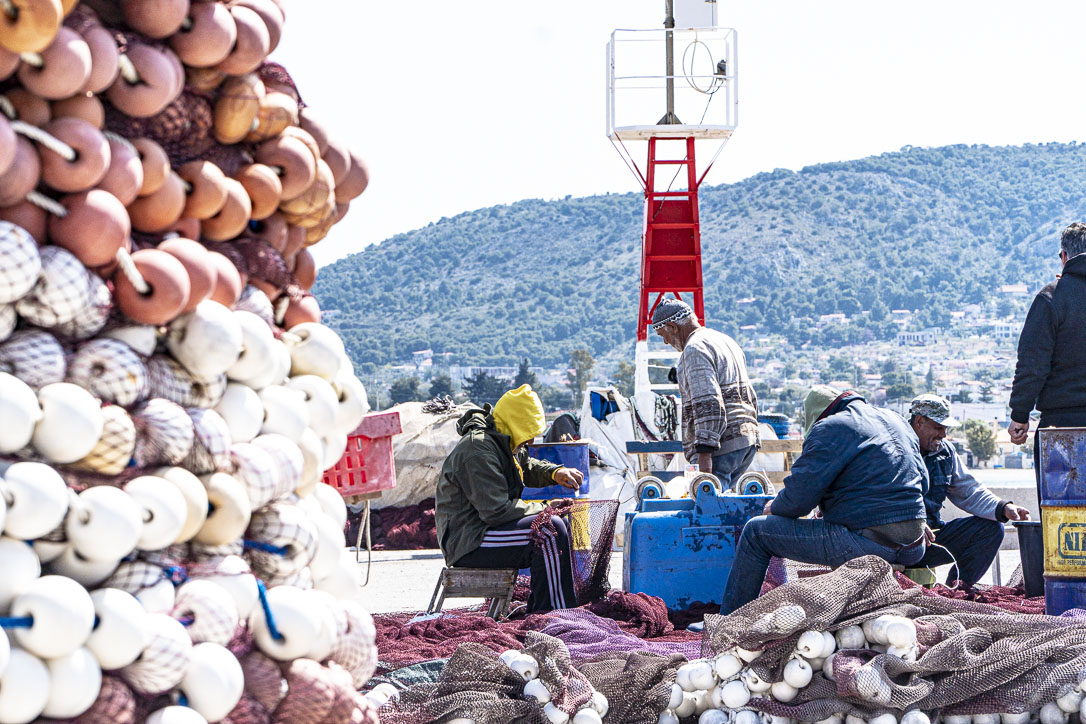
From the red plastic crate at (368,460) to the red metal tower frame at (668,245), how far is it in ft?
35.1

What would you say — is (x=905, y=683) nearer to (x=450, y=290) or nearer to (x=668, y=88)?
(x=668, y=88)

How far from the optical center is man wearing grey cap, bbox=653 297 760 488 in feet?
24.3

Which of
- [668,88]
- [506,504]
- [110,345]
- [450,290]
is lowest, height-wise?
[506,504]

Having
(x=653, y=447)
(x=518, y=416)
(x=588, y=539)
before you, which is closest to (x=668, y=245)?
(x=653, y=447)

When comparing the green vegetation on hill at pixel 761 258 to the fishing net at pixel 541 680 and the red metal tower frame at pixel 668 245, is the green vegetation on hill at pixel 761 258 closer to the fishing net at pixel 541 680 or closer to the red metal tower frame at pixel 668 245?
the red metal tower frame at pixel 668 245

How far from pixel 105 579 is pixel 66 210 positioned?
2.91ft

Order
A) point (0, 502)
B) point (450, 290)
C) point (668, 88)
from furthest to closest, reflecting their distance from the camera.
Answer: point (450, 290)
point (668, 88)
point (0, 502)

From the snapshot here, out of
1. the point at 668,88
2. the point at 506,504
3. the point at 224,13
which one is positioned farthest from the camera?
the point at 668,88

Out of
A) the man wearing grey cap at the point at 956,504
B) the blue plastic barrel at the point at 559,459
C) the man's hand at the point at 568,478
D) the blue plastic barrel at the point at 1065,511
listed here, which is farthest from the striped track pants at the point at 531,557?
the blue plastic barrel at the point at 1065,511

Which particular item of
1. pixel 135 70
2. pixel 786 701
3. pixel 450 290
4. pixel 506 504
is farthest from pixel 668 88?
pixel 450 290

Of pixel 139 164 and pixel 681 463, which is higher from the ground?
pixel 139 164

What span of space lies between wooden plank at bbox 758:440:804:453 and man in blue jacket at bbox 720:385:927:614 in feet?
20.8

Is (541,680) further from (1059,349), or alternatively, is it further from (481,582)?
(1059,349)

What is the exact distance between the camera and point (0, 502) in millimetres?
2807
